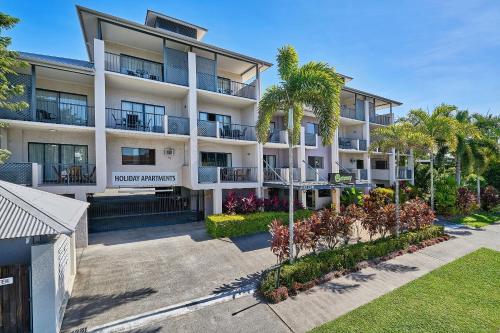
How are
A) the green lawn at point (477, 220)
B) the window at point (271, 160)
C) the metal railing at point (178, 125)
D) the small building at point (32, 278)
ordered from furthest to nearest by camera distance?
1. the window at point (271, 160)
2. the green lawn at point (477, 220)
3. the metal railing at point (178, 125)
4. the small building at point (32, 278)

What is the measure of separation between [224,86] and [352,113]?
13.8m

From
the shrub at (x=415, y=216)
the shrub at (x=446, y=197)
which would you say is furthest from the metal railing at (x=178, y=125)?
the shrub at (x=446, y=197)

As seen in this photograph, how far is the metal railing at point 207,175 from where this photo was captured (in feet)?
51.9

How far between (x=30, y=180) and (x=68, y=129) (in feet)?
10.6

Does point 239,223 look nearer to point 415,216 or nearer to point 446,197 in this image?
point 415,216

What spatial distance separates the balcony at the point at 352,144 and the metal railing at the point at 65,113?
21.4 meters

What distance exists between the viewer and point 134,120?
50.3 feet

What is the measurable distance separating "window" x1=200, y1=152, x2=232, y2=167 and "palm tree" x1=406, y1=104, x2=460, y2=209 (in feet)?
46.2

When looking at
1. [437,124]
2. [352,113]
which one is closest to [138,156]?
[352,113]

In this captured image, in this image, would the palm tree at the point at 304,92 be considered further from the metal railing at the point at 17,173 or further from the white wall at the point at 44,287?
the metal railing at the point at 17,173

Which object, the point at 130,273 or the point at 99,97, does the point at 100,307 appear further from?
the point at 99,97

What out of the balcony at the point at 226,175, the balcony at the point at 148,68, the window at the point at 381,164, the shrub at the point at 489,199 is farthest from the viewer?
the window at the point at 381,164

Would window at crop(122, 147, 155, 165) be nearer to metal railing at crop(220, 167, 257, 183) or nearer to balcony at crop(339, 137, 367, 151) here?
metal railing at crop(220, 167, 257, 183)

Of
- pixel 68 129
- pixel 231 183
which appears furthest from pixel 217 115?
pixel 68 129
